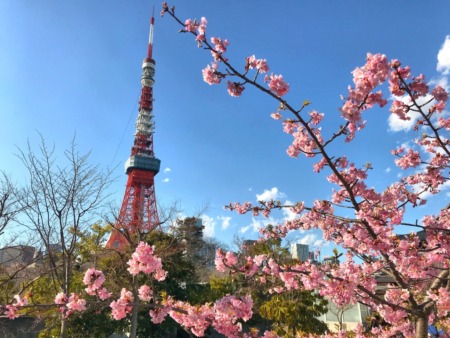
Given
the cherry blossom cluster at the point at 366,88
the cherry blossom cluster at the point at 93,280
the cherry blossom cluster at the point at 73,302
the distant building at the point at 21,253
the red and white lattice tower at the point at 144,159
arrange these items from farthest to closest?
the red and white lattice tower at the point at 144,159, the distant building at the point at 21,253, the cherry blossom cluster at the point at 93,280, the cherry blossom cluster at the point at 73,302, the cherry blossom cluster at the point at 366,88

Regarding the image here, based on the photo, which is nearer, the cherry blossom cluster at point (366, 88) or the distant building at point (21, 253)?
the cherry blossom cluster at point (366, 88)

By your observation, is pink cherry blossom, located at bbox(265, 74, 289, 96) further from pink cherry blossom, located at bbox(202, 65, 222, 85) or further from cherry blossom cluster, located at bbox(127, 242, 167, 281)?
cherry blossom cluster, located at bbox(127, 242, 167, 281)

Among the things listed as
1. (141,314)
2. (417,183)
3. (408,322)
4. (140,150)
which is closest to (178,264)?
(141,314)

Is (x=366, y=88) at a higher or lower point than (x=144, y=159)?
lower

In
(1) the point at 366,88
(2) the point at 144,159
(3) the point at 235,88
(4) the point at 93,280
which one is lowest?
(4) the point at 93,280

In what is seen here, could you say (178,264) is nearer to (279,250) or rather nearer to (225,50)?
(279,250)

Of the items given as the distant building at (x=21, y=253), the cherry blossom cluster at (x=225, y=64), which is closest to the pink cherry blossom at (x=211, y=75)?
the cherry blossom cluster at (x=225, y=64)

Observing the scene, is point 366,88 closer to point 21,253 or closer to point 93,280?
point 93,280

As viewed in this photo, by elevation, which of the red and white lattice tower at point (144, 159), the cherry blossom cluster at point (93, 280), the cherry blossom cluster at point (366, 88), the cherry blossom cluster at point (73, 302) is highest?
the red and white lattice tower at point (144, 159)

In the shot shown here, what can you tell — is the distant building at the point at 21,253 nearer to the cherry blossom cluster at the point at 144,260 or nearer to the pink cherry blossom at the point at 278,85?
the cherry blossom cluster at the point at 144,260

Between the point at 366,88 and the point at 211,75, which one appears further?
the point at 211,75

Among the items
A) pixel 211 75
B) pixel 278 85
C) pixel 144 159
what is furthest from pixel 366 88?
pixel 144 159

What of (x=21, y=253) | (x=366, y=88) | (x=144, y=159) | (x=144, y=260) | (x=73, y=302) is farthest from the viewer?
(x=144, y=159)

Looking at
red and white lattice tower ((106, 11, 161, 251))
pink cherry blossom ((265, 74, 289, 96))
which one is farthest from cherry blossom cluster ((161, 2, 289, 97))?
red and white lattice tower ((106, 11, 161, 251))
